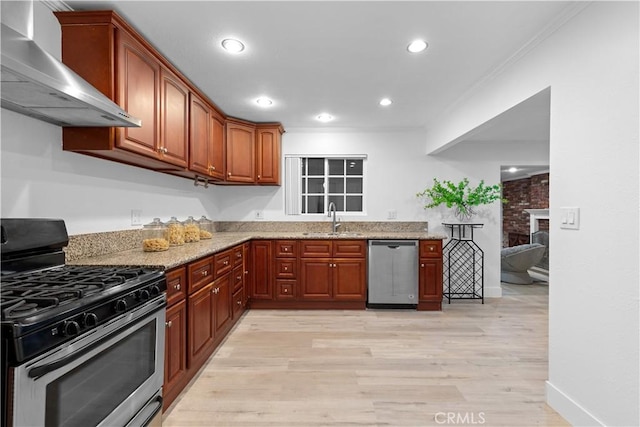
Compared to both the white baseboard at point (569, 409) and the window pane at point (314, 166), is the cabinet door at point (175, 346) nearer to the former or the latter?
the white baseboard at point (569, 409)

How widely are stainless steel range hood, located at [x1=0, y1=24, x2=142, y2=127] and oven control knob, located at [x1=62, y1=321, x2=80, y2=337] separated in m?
0.91

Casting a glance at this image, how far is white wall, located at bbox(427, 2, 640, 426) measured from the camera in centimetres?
143

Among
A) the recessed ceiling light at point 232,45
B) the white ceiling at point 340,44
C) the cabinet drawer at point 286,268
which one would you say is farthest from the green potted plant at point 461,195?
the recessed ceiling light at point 232,45

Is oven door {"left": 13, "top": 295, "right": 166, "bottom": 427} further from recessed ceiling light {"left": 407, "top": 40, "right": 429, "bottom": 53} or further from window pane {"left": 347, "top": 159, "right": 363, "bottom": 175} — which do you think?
window pane {"left": 347, "top": 159, "right": 363, "bottom": 175}

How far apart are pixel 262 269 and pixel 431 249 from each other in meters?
2.06

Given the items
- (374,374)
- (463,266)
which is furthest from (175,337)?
(463,266)

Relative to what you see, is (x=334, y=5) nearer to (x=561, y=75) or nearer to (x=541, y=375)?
(x=561, y=75)

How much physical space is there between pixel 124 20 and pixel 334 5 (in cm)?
128

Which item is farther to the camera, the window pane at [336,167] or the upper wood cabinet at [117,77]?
the window pane at [336,167]

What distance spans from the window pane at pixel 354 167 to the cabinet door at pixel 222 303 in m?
2.39

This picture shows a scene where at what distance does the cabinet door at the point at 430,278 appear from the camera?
371 cm

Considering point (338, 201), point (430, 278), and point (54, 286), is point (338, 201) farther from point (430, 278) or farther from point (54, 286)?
point (54, 286)

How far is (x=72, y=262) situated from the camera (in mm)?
1912
